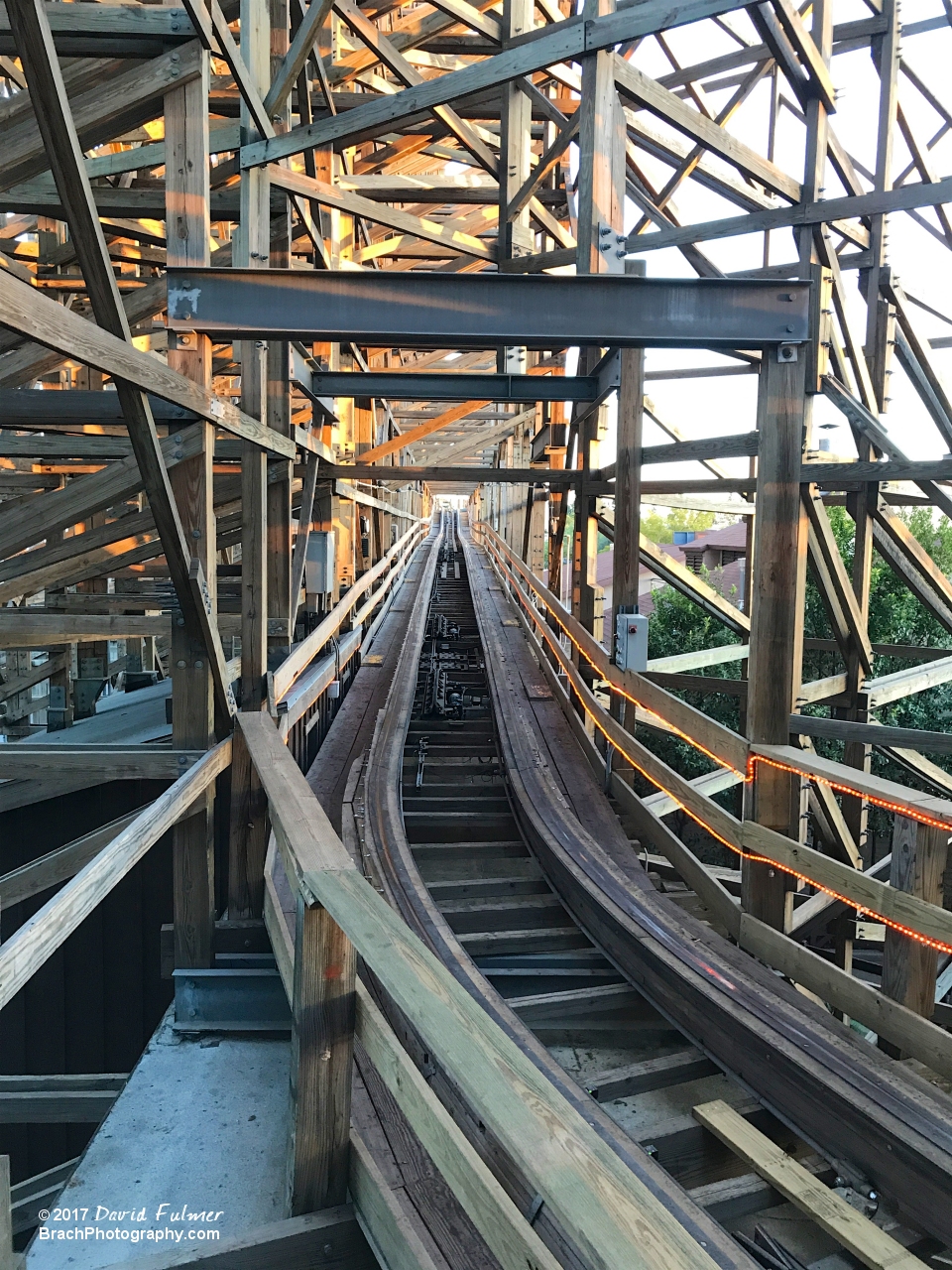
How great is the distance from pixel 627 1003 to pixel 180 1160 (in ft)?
6.11

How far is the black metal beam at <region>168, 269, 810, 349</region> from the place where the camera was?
388 cm

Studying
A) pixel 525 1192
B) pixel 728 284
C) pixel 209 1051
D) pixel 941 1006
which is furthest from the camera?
pixel 941 1006

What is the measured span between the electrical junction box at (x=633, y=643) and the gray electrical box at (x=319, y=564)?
2.87m

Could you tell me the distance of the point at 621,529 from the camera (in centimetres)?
610

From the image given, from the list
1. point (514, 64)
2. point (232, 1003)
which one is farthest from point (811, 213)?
point (232, 1003)

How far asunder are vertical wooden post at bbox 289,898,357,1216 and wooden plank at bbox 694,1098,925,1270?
1359 mm

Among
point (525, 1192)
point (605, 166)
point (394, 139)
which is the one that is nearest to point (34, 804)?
point (525, 1192)

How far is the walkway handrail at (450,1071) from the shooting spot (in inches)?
43.6

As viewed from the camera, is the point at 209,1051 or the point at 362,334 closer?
the point at 209,1051

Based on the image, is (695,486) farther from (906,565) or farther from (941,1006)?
(941,1006)

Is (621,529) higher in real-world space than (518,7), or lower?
lower

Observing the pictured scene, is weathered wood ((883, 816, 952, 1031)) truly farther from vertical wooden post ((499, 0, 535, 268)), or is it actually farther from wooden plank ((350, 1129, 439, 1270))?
→ vertical wooden post ((499, 0, 535, 268))

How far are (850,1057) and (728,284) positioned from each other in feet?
10.2

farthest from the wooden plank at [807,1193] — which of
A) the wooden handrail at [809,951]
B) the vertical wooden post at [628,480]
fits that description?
the vertical wooden post at [628,480]
